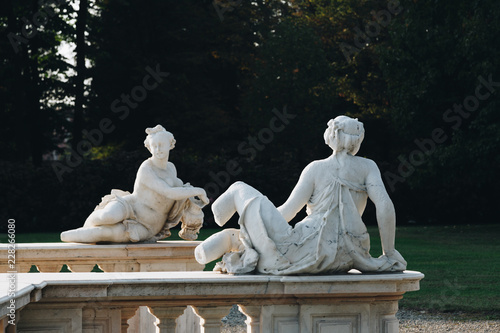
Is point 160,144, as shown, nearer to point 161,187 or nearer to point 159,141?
point 159,141

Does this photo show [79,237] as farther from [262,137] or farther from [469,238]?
[262,137]

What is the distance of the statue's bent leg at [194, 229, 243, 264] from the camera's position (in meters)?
5.89

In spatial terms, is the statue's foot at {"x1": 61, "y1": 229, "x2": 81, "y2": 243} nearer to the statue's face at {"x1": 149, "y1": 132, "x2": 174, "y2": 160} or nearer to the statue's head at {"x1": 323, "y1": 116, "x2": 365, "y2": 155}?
the statue's face at {"x1": 149, "y1": 132, "x2": 174, "y2": 160}

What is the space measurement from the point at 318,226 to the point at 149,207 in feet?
10.8

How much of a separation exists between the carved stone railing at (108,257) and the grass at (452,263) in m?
4.22

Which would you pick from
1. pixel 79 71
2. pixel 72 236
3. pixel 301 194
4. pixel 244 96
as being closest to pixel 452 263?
pixel 72 236

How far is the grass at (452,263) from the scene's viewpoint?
11.5 meters

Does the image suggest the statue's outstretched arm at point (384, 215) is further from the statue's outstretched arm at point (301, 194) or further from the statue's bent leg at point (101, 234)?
the statue's bent leg at point (101, 234)

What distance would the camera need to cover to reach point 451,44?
24.2m

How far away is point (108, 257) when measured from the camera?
8289 millimetres

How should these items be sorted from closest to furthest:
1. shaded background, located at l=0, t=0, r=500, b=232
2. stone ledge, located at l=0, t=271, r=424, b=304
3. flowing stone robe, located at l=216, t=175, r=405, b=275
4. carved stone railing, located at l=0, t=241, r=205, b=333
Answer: stone ledge, located at l=0, t=271, r=424, b=304, flowing stone robe, located at l=216, t=175, r=405, b=275, carved stone railing, located at l=0, t=241, r=205, b=333, shaded background, located at l=0, t=0, r=500, b=232

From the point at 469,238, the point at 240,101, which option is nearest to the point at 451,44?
the point at 469,238

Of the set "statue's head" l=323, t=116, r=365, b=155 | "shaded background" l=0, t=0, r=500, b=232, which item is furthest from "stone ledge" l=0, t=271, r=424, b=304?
"shaded background" l=0, t=0, r=500, b=232

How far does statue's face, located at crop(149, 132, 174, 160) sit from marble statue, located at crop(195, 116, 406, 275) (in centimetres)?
268
